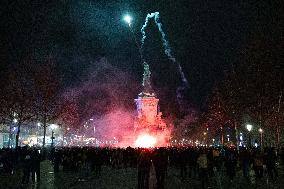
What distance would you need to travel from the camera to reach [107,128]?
509 ft

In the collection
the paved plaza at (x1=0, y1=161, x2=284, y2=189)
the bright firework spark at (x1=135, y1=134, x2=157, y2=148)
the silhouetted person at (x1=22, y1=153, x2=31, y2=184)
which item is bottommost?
the paved plaza at (x1=0, y1=161, x2=284, y2=189)

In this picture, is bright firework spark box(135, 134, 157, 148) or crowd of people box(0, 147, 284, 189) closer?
crowd of people box(0, 147, 284, 189)

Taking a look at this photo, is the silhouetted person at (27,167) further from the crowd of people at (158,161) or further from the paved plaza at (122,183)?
the paved plaza at (122,183)

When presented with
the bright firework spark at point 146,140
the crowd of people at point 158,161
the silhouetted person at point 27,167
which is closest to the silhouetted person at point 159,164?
the crowd of people at point 158,161

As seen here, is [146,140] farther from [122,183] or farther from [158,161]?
[158,161]

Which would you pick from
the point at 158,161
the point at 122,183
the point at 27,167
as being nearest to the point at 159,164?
the point at 158,161

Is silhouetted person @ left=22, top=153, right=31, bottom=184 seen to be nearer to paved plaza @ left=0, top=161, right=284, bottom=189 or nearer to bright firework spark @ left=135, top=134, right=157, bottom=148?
paved plaza @ left=0, top=161, right=284, bottom=189

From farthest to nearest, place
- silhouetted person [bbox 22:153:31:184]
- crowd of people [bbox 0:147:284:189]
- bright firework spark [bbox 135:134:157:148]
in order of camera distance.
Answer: bright firework spark [bbox 135:134:157:148], silhouetted person [bbox 22:153:31:184], crowd of people [bbox 0:147:284:189]

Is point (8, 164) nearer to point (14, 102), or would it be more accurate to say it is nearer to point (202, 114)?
point (14, 102)

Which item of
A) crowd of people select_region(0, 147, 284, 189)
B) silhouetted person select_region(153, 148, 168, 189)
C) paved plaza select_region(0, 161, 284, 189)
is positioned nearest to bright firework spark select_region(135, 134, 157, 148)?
crowd of people select_region(0, 147, 284, 189)

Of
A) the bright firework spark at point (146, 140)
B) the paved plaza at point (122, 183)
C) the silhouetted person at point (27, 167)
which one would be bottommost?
the paved plaza at point (122, 183)

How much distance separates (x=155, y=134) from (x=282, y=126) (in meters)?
36.4

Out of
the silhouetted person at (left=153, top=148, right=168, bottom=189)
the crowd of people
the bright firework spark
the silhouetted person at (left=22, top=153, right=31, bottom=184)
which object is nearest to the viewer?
the silhouetted person at (left=153, top=148, right=168, bottom=189)

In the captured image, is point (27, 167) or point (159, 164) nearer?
point (159, 164)
